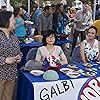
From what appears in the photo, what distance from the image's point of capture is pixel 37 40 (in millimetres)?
6289

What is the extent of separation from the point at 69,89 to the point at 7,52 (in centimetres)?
78

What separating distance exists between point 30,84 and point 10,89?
351 millimetres

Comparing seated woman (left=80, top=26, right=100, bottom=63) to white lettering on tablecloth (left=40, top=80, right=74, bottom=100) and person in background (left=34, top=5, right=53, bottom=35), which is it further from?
person in background (left=34, top=5, right=53, bottom=35)

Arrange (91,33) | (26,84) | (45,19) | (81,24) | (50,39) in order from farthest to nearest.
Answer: (81,24) → (45,19) → (91,33) → (50,39) → (26,84)

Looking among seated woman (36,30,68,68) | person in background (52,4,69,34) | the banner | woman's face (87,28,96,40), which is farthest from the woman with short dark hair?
person in background (52,4,69,34)

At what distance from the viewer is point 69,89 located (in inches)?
133

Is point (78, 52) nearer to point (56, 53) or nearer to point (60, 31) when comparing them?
point (56, 53)

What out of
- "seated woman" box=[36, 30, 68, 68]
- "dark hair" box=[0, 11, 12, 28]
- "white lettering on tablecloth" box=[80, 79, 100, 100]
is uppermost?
"dark hair" box=[0, 11, 12, 28]

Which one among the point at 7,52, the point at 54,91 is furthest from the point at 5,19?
the point at 54,91

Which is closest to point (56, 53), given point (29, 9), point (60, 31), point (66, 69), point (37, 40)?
point (66, 69)

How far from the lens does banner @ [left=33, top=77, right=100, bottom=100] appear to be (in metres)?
3.26

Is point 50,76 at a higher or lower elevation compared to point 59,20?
lower

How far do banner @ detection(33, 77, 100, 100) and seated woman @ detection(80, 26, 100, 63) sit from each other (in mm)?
1122

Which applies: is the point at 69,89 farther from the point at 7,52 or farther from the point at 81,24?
the point at 81,24
